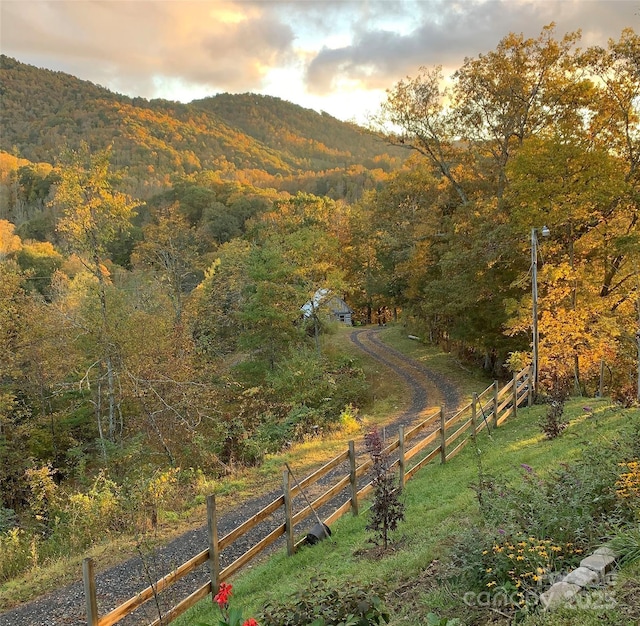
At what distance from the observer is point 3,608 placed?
683 centimetres

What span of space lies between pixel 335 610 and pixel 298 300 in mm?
20894

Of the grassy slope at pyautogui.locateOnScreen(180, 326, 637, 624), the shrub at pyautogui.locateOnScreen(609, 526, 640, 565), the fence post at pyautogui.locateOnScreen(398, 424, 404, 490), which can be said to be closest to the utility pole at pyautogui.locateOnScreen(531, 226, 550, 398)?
the grassy slope at pyautogui.locateOnScreen(180, 326, 637, 624)

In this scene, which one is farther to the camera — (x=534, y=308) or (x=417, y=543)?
(x=534, y=308)

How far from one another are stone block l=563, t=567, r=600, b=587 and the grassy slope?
0.42 m

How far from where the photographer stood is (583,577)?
3.52m

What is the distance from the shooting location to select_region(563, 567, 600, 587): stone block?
11.4ft

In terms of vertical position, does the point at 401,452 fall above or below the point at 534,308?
below

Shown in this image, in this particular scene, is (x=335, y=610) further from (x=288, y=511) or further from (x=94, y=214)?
(x=94, y=214)

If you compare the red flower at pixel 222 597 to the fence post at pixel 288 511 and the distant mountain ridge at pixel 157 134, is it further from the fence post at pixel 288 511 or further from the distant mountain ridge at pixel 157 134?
the distant mountain ridge at pixel 157 134

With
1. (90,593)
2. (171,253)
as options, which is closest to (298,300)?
(171,253)

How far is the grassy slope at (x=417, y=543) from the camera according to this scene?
15.7 feet

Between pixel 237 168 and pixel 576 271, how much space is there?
96691 mm

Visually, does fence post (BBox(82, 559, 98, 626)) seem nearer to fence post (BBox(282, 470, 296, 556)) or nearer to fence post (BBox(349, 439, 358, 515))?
fence post (BBox(282, 470, 296, 556))

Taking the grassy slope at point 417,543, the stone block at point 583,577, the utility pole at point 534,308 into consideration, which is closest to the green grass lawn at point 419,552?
the grassy slope at point 417,543
